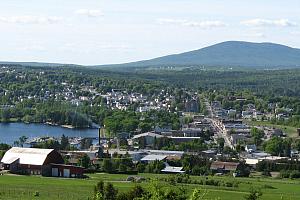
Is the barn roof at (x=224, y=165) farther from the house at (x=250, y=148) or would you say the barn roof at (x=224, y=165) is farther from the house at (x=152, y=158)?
the house at (x=250, y=148)

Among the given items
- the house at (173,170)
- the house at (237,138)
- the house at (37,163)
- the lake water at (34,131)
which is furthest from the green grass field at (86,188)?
the lake water at (34,131)

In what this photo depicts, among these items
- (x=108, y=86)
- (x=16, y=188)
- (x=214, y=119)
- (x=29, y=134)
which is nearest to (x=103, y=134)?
(x=29, y=134)

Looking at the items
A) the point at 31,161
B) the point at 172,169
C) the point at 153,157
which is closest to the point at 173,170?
the point at 172,169

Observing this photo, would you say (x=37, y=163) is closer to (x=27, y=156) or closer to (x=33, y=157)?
(x=33, y=157)

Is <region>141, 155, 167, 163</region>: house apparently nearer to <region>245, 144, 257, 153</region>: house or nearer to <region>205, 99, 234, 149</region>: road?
<region>245, 144, 257, 153</region>: house

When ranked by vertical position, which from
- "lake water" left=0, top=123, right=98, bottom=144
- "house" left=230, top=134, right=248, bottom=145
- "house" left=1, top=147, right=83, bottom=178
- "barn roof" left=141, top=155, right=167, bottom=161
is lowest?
"lake water" left=0, top=123, right=98, bottom=144

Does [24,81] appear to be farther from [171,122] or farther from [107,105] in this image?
[171,122]

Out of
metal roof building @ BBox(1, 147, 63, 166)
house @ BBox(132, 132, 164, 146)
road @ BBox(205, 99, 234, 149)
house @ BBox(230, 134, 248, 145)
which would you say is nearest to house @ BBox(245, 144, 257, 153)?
road @ BBox(205, 99, 234, 149)
